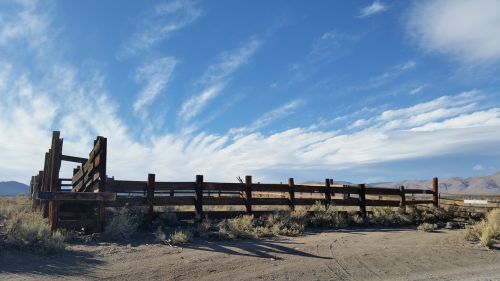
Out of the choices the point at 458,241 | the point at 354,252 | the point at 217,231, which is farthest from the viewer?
the point at 458,241

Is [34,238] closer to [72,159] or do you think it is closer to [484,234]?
[72,159]

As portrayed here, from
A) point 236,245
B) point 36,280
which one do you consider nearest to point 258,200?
point 236,245

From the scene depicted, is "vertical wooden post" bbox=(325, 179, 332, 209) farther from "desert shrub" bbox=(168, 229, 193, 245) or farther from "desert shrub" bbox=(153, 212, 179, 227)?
"desert shrub" bbox=(168, 229, 193, 245)

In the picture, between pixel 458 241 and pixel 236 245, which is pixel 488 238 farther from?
pixel 236 245

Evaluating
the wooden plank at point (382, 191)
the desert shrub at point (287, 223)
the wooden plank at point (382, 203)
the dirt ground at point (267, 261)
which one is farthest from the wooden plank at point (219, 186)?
the wooden plank at point (382, 191)

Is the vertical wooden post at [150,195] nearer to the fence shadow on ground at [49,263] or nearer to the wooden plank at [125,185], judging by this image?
the wooden plank at [125,185]

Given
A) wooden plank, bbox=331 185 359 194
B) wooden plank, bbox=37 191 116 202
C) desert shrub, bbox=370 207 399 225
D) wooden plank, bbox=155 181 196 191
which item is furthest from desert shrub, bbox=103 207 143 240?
desert shrub, bbox=370 207 399 225

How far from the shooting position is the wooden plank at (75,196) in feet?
35.9

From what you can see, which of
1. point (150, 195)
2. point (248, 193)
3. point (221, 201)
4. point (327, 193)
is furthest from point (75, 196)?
point (327, 193)

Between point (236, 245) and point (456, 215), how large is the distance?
13.6m

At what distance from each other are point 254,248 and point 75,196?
15.4 feet

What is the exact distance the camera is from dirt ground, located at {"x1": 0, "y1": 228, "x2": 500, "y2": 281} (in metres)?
8.42

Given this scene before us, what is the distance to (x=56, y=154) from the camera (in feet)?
39.4

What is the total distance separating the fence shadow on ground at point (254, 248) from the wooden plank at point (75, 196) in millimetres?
2529
